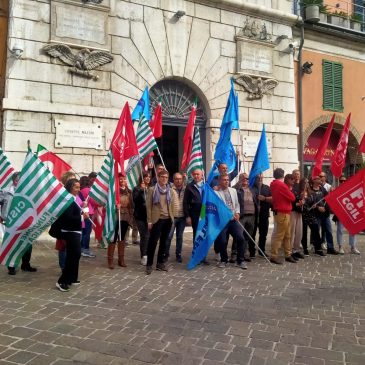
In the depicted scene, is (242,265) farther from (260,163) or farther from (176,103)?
(176,103)

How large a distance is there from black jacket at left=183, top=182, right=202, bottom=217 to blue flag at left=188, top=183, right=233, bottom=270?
0.43 m

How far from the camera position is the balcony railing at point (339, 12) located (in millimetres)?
15812

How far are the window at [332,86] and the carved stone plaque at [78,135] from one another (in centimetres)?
868

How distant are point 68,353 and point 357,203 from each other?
18.5 ft

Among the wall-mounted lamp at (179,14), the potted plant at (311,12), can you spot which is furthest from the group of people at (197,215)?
the potted plant at (311,12)

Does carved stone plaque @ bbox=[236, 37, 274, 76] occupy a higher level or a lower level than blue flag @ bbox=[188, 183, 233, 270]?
higher

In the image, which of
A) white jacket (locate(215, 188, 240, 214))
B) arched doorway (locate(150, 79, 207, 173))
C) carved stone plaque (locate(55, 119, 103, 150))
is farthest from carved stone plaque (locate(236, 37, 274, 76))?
white jacket (locate(215, 188, 240, 214))

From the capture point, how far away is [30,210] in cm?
614

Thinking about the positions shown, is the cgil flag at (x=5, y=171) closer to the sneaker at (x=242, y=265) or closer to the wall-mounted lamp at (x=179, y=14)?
the sneaker at (x=242, y=265)

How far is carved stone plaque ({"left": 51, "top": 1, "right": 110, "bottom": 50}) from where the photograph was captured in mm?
11000

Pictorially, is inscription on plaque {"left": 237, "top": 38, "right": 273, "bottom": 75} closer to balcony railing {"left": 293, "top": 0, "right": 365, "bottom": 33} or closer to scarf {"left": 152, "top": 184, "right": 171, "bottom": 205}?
balcony railing {"left": 293, "top": 0, "right": 365, "bottom": 33}

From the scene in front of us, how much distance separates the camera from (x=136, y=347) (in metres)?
4.23

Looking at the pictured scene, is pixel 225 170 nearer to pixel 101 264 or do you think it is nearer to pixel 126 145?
pixel 126 145

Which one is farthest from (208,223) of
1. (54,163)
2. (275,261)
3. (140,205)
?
(54,163)
